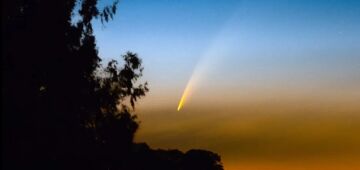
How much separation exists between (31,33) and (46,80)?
8.16 ft

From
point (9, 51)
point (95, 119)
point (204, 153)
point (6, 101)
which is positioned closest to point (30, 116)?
point (6, 101)

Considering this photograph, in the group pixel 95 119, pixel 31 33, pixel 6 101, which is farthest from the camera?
pixel 95 119

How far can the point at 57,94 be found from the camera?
3023cm

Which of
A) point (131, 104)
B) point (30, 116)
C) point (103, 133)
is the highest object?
point (131, 104)

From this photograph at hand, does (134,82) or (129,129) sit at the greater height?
(134,82)

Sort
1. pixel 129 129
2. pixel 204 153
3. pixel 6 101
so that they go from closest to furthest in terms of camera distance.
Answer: pixel 6 101 < pixel 129 129 < pixel 204 153

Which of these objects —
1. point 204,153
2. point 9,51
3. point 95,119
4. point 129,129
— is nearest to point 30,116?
point 9,51

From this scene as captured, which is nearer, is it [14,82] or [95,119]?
[14,82]

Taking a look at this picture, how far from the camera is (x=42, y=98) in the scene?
2945cm

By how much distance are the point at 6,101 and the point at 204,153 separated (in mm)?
46724

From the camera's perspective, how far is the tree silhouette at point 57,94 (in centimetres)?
2769

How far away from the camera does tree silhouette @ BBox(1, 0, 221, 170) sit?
27.7 metres

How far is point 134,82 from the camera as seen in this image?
124 feet

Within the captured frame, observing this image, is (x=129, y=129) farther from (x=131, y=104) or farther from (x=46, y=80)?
(x=46, y=80)
